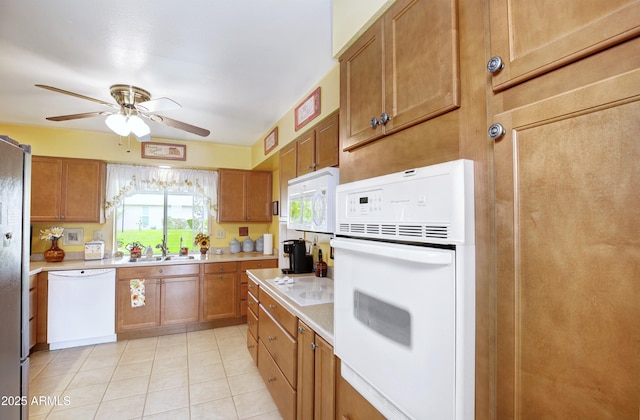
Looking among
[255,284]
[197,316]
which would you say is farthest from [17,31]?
[197,316]

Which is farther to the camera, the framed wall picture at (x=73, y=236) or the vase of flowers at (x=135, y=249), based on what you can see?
the vase of flowers at (x=135, y=249)

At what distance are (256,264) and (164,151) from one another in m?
2.04

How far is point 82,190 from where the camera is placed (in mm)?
3682

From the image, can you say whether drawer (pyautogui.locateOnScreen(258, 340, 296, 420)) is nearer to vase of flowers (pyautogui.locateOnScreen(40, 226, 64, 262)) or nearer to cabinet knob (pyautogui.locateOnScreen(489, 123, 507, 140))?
cabinet knob (pyautogui.locateOnScreen(489, 123, 507, 140))

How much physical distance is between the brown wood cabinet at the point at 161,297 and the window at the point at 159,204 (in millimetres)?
766

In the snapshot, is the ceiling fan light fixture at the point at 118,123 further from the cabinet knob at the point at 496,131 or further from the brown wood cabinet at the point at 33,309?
the cabinet knob at the point at 496,131

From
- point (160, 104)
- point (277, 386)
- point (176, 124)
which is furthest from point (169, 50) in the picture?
point (277, 386)

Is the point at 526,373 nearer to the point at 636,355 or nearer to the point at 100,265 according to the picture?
the point at 636,355

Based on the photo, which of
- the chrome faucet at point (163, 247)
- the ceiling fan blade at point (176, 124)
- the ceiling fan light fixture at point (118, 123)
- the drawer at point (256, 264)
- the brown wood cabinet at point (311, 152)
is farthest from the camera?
the chrome faucet at point (163, 247)

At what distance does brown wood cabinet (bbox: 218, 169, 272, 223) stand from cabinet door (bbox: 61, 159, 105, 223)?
1479 mm

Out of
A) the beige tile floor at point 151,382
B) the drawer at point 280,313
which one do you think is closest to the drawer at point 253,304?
the drawer at point 280,313

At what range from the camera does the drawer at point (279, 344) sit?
1.80 m

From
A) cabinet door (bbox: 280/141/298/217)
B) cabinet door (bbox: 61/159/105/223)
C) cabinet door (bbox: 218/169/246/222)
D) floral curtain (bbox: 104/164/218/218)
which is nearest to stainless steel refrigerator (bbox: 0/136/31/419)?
cabinet door (bbox: 280/141/298/217)

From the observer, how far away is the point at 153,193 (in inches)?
170
